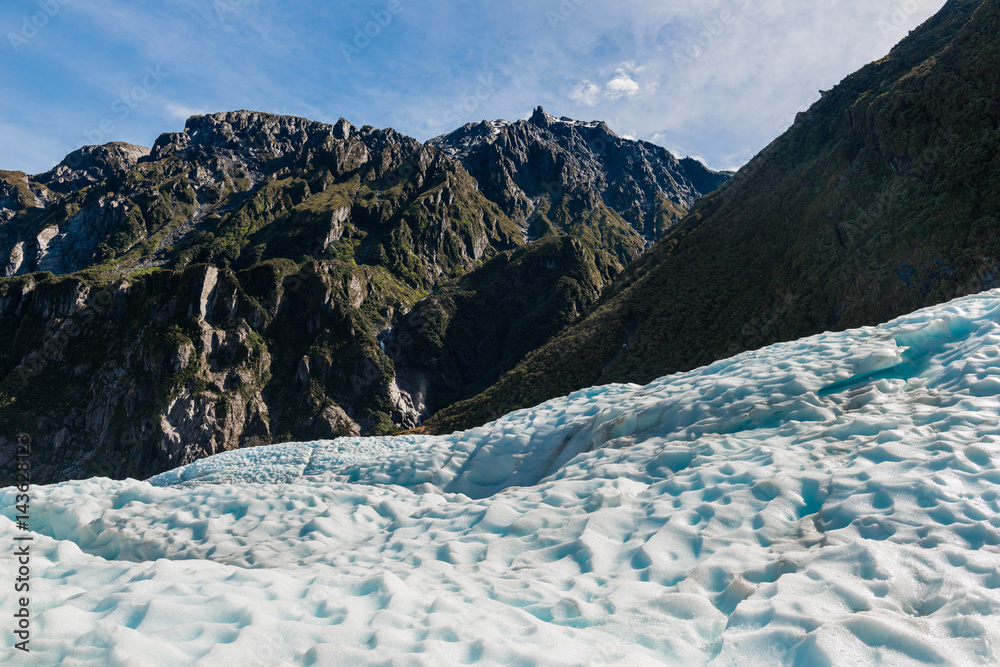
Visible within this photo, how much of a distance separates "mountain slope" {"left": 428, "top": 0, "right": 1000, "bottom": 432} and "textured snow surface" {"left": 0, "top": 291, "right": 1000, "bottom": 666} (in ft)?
84.8

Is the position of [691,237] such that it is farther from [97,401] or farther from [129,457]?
[97,401]

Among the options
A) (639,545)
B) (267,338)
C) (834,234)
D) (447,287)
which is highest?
(447,287)

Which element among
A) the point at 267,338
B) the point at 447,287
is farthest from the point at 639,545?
the point at 447,287

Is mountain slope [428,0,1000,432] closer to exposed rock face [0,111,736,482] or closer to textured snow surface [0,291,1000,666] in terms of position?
textured snow surface [0,291,1000,666]

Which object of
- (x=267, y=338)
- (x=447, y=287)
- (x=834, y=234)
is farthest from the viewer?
(x=447, y=287)

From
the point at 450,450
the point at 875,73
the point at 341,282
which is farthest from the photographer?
the point at 341,282

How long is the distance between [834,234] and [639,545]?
151 ft

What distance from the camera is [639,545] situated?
671 centimetres

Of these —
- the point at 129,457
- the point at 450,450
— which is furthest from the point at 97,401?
the point at 450,450

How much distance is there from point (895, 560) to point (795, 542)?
1.06 meters

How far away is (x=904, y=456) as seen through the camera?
22.4 ft

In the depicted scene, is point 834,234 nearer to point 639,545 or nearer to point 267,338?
point 639,545

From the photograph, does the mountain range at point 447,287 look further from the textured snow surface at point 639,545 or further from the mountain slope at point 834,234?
the textured snow surface at point 639,545

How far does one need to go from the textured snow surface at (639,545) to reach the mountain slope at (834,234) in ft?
84.8
